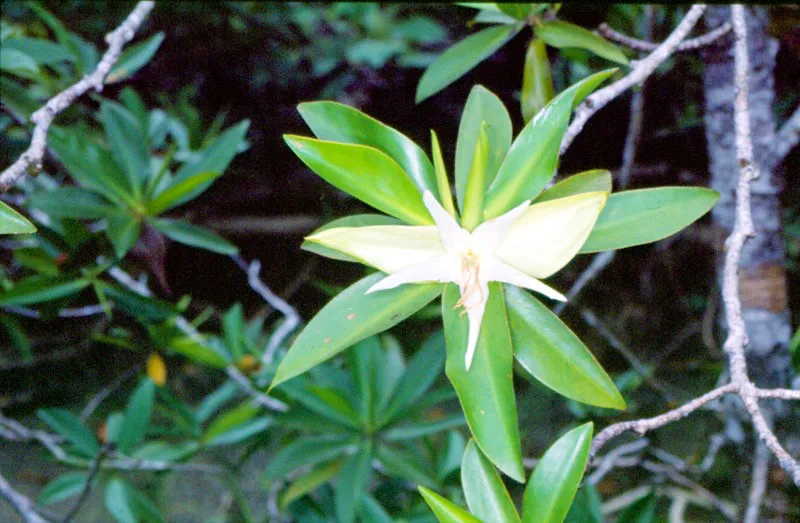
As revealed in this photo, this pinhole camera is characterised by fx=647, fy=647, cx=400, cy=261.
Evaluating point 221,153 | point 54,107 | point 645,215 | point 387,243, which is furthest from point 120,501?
point 645,215

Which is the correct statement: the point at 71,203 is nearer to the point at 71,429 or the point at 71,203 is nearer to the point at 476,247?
the point at 71,429

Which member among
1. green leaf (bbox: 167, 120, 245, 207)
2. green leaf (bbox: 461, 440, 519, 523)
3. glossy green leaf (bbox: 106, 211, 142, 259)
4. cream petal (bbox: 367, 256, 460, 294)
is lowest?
green leaf (bbox: 461, 440, 519, 523)

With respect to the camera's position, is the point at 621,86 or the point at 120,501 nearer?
the point at 621,86

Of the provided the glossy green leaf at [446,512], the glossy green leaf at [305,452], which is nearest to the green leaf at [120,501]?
the glossy green leaf at [305,452]

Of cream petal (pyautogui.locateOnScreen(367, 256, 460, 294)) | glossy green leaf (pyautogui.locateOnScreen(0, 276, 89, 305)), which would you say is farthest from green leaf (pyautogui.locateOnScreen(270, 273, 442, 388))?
glossy green leaf (pyautogui.locateOnScreen(0, 276, 89, 305))

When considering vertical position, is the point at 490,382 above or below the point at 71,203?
below

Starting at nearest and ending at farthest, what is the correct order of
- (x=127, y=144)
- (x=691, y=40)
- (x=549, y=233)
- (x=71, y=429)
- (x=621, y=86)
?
(x=549, y=233)
(x=621, y=86)
(x=691, y=40)
(x=127, y=144)
(x=71, y=429)

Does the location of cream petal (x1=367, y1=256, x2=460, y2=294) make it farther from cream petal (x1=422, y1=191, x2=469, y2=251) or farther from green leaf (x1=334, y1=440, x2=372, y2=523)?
green leaf (x1=334, y1=440, x2=372, y2=523)
